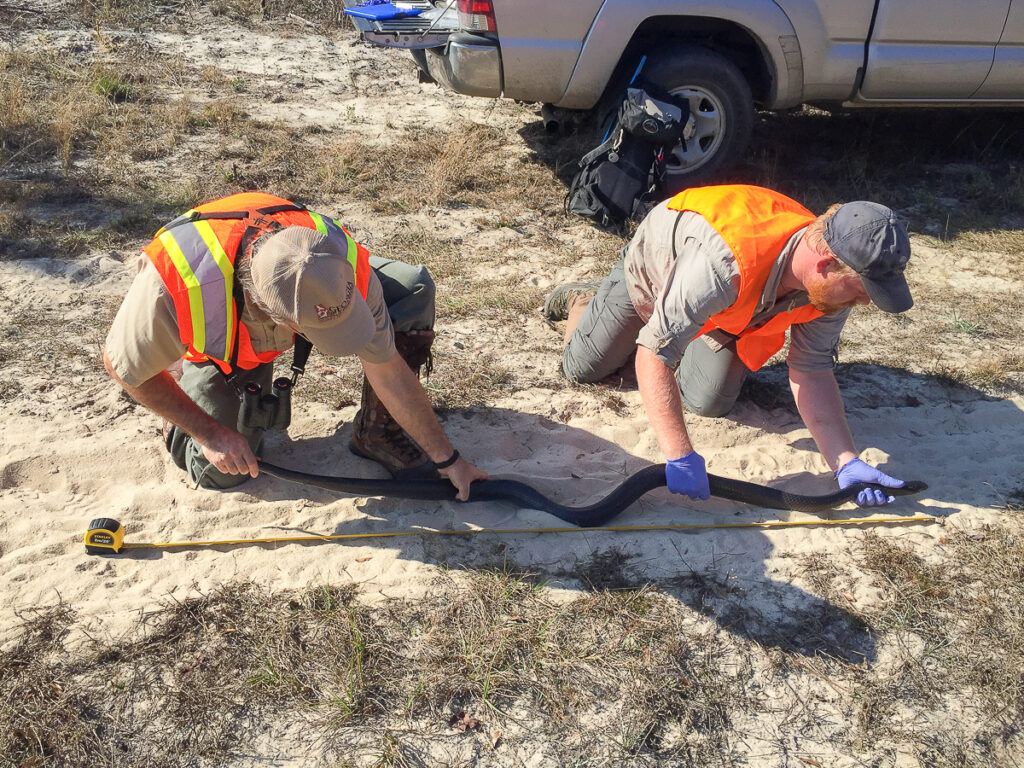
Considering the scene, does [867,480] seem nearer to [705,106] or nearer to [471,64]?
[705,106]

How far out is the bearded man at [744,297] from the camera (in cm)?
279

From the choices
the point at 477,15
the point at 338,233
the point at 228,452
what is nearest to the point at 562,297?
the point at 338,233

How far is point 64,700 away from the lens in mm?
2568

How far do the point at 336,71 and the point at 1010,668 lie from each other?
6.64m

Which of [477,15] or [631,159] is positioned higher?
[477,15]

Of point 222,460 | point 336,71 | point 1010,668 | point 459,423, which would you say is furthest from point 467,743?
point 336,71

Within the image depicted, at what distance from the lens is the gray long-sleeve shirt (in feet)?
9.64

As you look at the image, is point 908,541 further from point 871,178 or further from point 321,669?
point 871,178

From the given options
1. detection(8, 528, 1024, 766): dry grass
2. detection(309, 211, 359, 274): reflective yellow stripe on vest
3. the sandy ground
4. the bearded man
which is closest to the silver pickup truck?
the sandy ground

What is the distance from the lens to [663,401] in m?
3.02

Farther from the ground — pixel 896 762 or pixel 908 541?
pixel 908 541

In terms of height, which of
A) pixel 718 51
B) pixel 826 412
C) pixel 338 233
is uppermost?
pixel 718 51

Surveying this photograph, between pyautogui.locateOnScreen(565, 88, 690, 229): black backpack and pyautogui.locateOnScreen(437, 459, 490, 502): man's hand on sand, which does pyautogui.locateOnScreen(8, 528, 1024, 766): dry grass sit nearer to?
pyautogui.locateOnScreen(437, 459, 490, 502): man's hand on sand

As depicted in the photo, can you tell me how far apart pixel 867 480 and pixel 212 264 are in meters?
2.70
